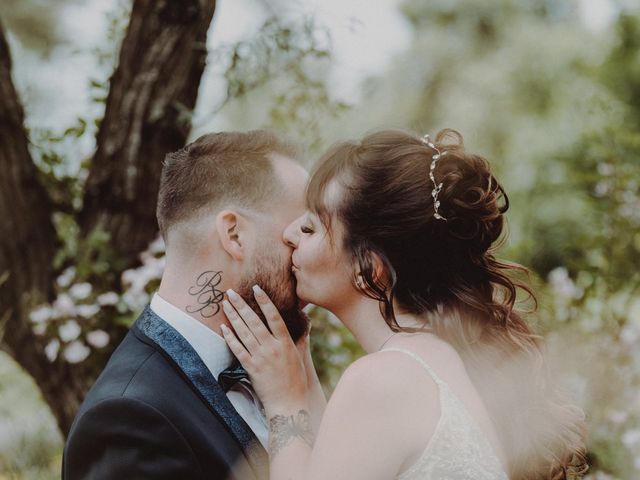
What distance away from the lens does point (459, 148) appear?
7.54 feet

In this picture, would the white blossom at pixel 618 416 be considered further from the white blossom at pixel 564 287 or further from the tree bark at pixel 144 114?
the tree bark at pixel 144 114

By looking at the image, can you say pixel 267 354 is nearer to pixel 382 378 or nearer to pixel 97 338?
pixel 382 378

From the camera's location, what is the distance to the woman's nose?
247 centimetres

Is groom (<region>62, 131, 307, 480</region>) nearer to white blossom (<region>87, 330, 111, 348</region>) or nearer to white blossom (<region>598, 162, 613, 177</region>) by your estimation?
white blossom (<region>87, 330, 111, 348</region>)

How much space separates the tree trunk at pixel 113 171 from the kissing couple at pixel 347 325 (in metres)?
1.21

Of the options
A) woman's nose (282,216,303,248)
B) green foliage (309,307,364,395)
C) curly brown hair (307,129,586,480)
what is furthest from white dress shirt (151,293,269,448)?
green foliage (309,307,364,395)

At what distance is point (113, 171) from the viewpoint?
3.77 meters

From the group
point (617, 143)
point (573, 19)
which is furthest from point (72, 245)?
point (573, 19)

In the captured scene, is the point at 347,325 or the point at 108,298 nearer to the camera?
the point at 347,325

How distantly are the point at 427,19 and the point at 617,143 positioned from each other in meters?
17.5

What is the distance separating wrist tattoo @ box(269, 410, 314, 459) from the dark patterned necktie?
0.19 meters

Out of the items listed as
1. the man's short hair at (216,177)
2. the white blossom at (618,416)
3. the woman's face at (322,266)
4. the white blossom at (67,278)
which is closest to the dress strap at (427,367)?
the woman's face at (322,266)

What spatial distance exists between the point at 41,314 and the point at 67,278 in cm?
25

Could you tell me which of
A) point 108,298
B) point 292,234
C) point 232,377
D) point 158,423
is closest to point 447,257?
point 292,234
